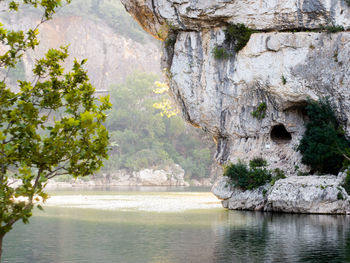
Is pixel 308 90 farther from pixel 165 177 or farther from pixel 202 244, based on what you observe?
pixel 165 177

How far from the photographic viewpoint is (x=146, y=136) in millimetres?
70938

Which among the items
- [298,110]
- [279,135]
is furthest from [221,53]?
[279,135]

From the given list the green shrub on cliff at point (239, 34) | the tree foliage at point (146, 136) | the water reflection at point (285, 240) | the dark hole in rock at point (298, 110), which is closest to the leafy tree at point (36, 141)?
the water reflection at point (285, 240)

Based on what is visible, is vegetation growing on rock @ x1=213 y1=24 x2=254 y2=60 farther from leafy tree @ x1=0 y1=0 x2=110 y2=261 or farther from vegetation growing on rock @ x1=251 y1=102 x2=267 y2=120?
leafy tree @ x1=0 y1=0 x2=110 y2=261

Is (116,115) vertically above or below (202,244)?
above

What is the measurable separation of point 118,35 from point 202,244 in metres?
77.1

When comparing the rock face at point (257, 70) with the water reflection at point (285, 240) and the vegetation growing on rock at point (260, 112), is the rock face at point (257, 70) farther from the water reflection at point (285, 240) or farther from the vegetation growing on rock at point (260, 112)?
the water reflection at point (285, 240)

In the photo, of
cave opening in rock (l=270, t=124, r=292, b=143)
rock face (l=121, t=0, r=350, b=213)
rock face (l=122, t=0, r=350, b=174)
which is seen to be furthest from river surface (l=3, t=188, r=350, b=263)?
cave opening in rock (l=270, t=124, r=292, b=143)

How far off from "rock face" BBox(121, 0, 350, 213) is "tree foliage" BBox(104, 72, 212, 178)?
117 feet

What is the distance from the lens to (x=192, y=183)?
6588 centimetres

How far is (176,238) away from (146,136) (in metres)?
56.9

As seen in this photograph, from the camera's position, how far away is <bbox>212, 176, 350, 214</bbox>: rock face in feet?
70.1

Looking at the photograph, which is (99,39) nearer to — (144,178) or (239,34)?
(144,178)

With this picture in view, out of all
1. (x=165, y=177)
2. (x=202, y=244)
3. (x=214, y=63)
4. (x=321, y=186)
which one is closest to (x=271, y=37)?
(x=214, y=63)
